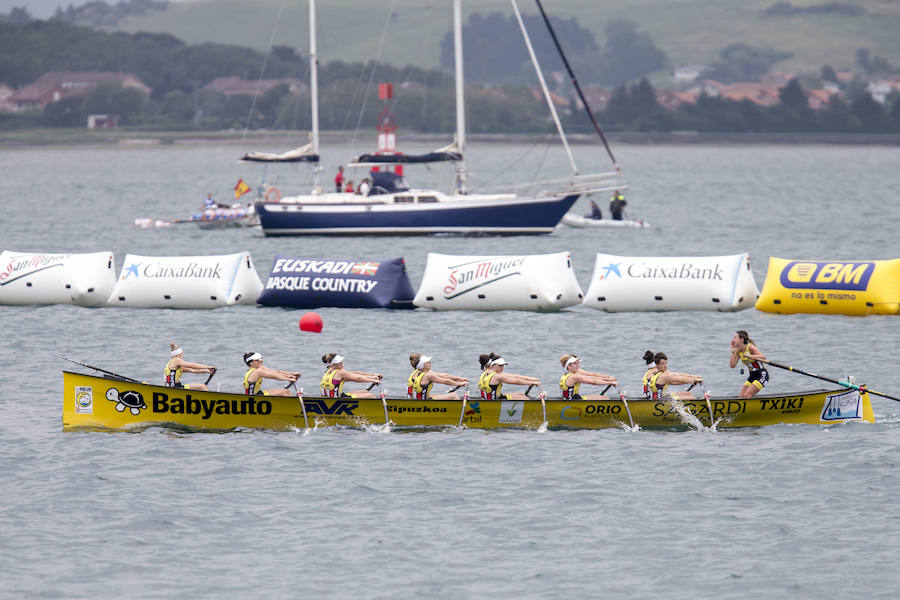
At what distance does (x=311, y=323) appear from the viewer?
134 ft

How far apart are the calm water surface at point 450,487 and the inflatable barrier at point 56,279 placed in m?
1.42

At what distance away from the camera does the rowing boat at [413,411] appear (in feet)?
91.0

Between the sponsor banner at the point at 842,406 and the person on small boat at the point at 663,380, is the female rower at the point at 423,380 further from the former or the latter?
the sponsor banner at the point at 842,406

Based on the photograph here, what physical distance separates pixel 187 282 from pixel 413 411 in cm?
1790

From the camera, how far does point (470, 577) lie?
797 inches

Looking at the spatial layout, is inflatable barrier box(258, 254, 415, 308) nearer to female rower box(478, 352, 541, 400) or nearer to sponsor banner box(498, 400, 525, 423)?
female rower box(478, 352, 541, 400)

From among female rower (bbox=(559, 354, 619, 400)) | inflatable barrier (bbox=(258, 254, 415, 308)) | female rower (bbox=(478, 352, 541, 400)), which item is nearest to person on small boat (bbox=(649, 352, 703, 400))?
female rower (bbox=(559, 354, 619, 400))

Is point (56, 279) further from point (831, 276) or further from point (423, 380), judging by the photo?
point (831, 276)

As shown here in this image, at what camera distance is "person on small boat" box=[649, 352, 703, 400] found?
2769 centimetres

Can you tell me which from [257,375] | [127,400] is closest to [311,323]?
[257,375]

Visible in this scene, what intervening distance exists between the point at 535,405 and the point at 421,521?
19.1ft

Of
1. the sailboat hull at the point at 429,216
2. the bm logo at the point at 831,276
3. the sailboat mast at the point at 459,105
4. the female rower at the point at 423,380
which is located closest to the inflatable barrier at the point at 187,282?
the female rower at the point at 423,380

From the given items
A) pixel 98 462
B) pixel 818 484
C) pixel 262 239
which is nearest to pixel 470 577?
pixel 818 484

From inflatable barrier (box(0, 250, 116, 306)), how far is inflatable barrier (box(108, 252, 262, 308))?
105cm
